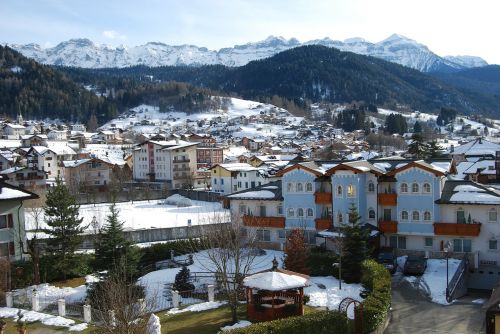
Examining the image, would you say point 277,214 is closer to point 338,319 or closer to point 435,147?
point 338,319

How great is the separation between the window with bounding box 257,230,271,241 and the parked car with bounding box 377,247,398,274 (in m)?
8.54

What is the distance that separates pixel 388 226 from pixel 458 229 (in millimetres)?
4247

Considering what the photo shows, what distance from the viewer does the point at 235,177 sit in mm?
68500

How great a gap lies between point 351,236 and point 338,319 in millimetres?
9059

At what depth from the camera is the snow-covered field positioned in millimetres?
47781

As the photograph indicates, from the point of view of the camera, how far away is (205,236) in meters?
30.6

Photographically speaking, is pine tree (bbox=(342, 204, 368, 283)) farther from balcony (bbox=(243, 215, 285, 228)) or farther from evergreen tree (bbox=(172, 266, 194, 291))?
balcony (bbox=(243, 215, 285, 228))

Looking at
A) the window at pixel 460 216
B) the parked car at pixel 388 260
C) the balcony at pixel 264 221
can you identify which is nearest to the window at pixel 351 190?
the parked car at pixel 388 260

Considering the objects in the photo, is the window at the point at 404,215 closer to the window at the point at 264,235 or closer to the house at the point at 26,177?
the window at the point at 264,235

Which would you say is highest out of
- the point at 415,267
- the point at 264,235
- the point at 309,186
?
the point at 309,186

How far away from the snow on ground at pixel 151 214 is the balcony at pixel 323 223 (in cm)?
1137

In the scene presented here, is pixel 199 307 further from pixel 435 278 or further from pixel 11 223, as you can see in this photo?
pixel 11 223

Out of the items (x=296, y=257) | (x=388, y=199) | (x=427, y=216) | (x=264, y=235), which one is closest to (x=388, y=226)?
(x=388, y=199)

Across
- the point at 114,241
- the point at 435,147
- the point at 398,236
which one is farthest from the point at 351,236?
the point at 435,147
